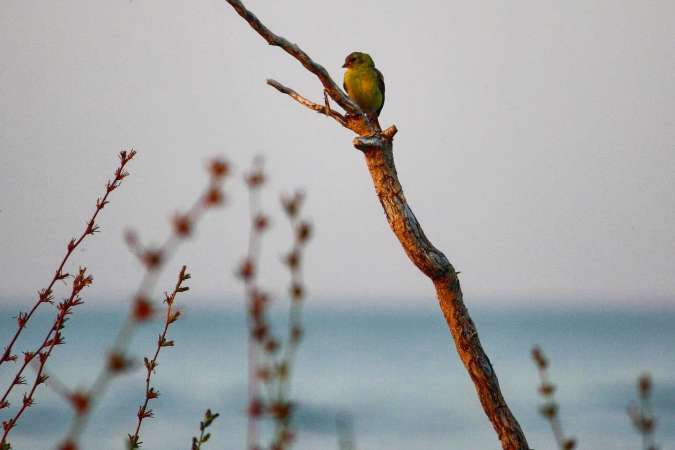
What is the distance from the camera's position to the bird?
812 cm

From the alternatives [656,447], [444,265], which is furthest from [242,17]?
[656,447]

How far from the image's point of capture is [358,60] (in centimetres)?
836

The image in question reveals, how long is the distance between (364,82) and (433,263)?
11.0 feet

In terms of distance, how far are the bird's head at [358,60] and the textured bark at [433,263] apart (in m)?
2.87

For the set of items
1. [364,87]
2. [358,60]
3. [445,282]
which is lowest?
[445,282]

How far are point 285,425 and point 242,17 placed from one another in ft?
14.1

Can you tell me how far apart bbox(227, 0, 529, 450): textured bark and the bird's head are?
9.43 ft

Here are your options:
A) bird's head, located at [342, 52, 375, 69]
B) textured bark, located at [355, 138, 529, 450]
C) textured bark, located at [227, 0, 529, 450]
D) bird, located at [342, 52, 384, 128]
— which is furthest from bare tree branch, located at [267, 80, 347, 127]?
bird's head, located at [342, 52, 375, 69]

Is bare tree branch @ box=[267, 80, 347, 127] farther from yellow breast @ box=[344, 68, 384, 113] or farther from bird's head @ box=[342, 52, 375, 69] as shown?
bird's head @ box=[342, 52, 375, 69]

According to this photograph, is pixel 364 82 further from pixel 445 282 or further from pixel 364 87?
pixel 445 282

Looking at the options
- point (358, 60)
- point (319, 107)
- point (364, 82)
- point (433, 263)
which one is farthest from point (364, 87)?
point (433, 263)

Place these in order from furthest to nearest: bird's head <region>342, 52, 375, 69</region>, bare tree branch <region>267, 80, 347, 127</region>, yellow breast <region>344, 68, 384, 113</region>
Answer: bird's head <region>342, 52, 375, 69</region>
yellow breast <region>344, 68, 384, 113</region>
bare tree branch <region>267, 80, 347, 127</region>

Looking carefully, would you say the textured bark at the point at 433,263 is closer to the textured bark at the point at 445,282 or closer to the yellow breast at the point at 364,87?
the textured bark at the point at 445,282

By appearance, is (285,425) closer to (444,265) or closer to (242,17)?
(444,265)
